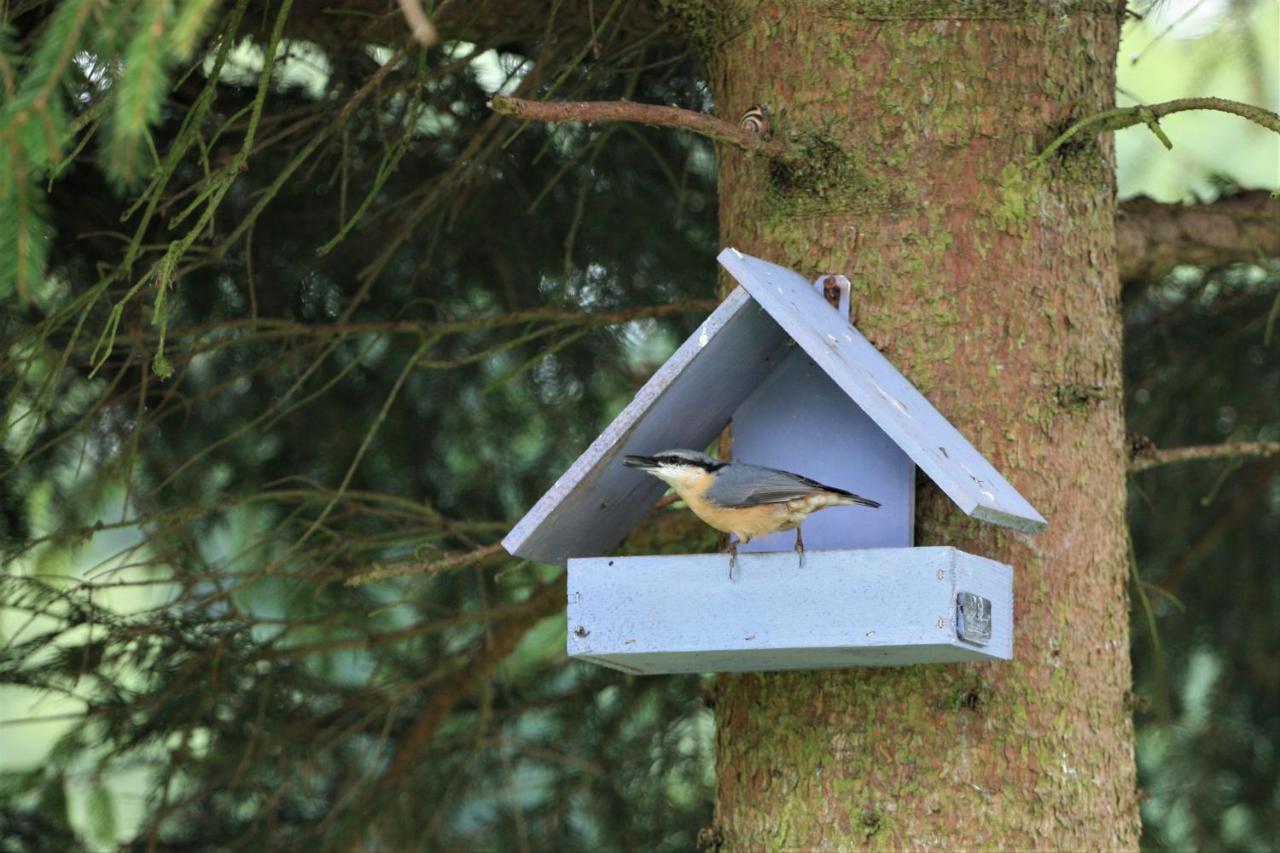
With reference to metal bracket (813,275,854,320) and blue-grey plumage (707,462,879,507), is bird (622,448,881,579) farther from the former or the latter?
metal bracket (813,275,854,320)

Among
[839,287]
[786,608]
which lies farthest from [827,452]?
[786,608]

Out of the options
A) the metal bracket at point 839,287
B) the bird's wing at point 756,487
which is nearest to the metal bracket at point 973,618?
the bird's wing at point 756,487

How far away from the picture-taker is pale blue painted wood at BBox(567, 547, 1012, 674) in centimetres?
Answer: 240

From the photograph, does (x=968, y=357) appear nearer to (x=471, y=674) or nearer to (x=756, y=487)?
(x=756, y=487)

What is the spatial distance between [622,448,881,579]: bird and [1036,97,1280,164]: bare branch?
66 centimetres

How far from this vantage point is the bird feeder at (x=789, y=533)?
2426 mm

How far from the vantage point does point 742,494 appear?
8.36ft

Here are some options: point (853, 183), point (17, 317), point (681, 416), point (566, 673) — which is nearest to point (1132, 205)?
point (853, 183)

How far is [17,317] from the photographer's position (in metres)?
3.49

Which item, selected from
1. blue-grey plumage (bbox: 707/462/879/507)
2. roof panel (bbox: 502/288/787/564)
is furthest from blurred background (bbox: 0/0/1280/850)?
blue-grey plumage (bbox: 707/462/879/507)

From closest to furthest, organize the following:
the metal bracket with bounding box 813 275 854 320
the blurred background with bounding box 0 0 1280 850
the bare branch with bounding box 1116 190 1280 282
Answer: the metal bracket with bounding box 813 275 854 320 → the blurred background with bounding box 0 0 1280 850 → the bare branch with bounding box 1116 190 1280 282

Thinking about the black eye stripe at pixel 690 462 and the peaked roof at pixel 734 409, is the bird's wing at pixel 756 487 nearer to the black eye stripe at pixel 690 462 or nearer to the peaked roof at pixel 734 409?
the black eye stripe at pixel 690 462

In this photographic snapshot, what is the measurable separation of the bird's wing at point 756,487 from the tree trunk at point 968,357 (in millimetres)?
248

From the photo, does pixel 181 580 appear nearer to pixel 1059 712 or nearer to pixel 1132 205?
pixel 1059 712
